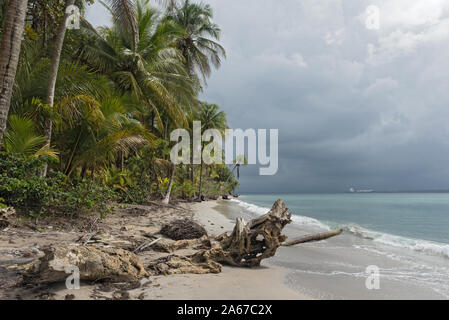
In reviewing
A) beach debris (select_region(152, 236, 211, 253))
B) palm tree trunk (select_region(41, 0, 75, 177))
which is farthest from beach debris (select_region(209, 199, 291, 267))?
palm tree trunk (select_region(41, 0, 75, 177))

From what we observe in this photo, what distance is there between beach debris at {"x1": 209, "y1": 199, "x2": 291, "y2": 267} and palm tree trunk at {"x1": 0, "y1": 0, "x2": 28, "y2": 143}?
4.58 metres

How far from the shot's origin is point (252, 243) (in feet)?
15.1

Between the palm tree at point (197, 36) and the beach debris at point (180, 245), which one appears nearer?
the beach debris at point (180, 245)

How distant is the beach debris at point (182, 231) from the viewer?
612 cm

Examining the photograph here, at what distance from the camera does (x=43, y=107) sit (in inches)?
245

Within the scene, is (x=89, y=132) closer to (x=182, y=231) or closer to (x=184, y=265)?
(x=182, y=231)

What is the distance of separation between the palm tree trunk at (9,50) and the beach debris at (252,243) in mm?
4581

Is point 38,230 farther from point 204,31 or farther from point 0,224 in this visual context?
point 204,31

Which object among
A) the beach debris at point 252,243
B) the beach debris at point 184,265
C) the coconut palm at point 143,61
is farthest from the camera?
the coconut palm at point 143,61

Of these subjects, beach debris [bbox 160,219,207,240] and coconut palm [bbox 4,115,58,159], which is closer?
coconut palm [bbox 4,115,58,159]

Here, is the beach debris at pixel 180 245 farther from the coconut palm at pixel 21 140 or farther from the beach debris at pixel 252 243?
the coconut palm at pixel 21 140

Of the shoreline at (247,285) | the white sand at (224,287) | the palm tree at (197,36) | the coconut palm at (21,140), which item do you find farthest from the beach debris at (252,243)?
the palm tree at (197,36)

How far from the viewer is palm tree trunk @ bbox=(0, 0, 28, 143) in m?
4.60

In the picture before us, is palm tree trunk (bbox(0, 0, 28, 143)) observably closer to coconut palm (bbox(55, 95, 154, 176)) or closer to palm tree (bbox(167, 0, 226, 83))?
coconut palm (bbox(55, 95, 154, 176))
